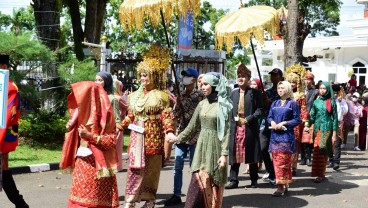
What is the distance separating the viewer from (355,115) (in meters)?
15.7

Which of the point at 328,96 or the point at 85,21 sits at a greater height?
the point at 85,21

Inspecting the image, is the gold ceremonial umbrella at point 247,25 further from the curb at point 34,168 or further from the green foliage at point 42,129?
the green foliage at point 42,129

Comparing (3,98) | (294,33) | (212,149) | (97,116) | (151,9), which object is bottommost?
(212,149)

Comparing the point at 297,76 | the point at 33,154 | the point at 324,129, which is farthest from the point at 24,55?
the point at 324,129

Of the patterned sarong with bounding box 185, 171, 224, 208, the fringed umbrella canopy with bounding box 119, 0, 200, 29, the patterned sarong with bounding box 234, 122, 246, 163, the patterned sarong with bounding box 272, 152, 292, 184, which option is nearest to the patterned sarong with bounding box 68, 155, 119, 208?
the patterned sarong with bounding box 185, 171, 224, 208

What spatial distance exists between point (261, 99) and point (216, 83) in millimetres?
2522

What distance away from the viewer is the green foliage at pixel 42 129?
13195 mm

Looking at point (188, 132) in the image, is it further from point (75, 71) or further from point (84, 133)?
point (75, 71)

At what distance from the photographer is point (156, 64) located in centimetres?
728

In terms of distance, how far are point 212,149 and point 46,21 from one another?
948cm

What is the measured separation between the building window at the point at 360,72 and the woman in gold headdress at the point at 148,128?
32.5m

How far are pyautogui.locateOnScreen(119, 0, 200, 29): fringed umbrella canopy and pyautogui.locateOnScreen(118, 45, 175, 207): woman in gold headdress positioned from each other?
74 centimetres

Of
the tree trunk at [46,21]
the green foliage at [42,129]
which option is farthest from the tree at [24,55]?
the tree trunk at [46,21]

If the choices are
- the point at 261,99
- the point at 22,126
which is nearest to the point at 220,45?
the point at 261,99
